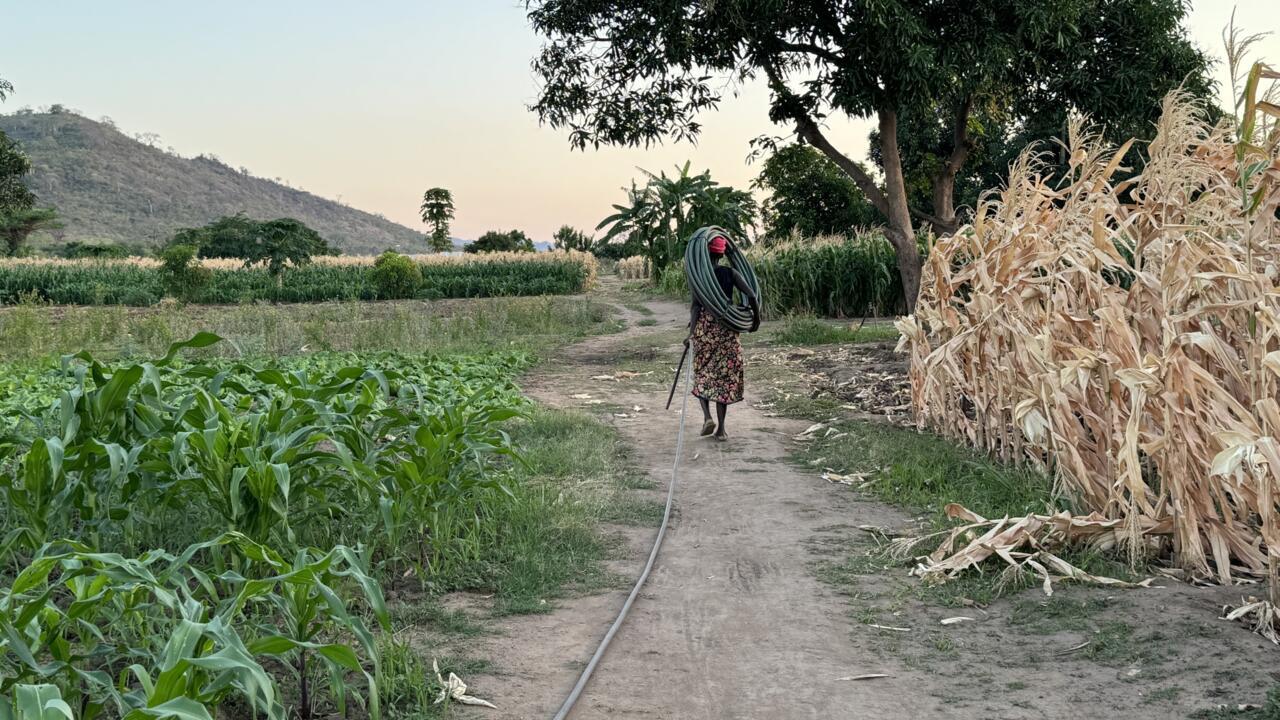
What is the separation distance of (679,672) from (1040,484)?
10.5 ft

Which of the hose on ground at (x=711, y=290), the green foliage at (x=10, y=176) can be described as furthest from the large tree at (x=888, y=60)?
the green foliage at (x=10, y=176)

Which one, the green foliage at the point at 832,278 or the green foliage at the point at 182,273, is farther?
the green foliage at the point at 182,273

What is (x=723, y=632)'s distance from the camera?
4.05m

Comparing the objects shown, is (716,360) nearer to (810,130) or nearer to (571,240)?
(810,130)

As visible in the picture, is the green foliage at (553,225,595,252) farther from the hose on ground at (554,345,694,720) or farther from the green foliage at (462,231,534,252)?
the hose on ground at (554,345,694,720)

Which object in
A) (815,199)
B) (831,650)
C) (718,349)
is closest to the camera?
(831,650)

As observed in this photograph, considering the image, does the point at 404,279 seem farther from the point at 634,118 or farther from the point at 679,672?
the point at 679,672

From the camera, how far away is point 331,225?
12400cm

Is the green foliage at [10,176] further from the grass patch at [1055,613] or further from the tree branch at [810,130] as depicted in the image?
the grass patch at [1055,613]

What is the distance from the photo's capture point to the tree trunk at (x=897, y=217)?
1548cm

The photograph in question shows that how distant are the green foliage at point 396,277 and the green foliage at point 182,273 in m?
6.25

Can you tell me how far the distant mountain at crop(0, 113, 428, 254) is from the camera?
96.6 meters

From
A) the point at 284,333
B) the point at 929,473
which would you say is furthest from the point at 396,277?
the point at 929,473

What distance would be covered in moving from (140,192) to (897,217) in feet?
347
